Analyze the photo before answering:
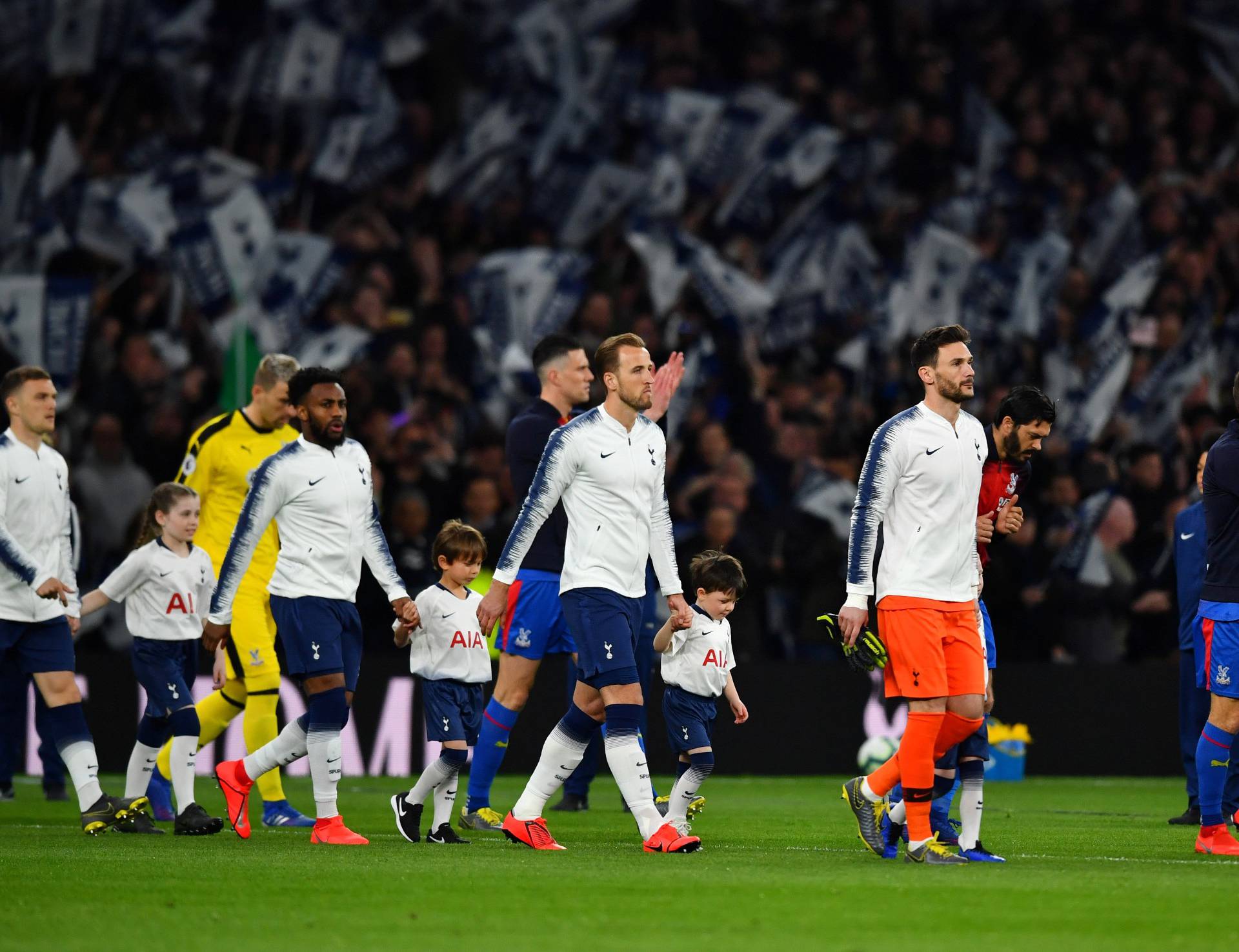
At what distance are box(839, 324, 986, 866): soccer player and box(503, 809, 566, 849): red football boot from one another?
Answer: 177cm

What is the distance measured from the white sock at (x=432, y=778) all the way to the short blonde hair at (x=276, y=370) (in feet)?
8.24

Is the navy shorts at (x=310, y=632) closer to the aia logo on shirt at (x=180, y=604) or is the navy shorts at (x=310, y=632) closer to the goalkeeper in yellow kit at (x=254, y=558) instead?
the goalkeeper in yellow kit at (x=254, y=558)

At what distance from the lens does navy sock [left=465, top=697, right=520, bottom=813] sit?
32.7ft

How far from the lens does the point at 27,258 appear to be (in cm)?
1864

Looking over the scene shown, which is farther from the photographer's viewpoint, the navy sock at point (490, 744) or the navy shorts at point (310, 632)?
the navy sock at point (490, 744)

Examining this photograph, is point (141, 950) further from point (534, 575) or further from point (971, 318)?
point (971, 318)

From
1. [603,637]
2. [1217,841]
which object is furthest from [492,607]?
[1217,841]

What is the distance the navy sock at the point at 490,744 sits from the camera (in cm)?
998

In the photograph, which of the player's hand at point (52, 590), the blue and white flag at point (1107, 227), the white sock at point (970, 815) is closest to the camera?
the white sock at point (970, 815)

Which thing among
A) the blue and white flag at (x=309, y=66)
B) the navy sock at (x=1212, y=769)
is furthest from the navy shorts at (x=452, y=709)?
the blue and white flag at (x=309, y=66)

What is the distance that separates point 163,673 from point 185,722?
38 cm

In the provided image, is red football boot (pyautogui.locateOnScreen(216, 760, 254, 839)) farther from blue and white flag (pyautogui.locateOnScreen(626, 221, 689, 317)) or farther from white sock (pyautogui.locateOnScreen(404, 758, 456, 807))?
blue and white flag (pyautogui.locateOnScreen(626, 221, 689, 317))

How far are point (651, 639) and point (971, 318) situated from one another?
30.2 ft

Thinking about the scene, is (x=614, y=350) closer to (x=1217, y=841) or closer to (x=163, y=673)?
(x=163, y=673)
